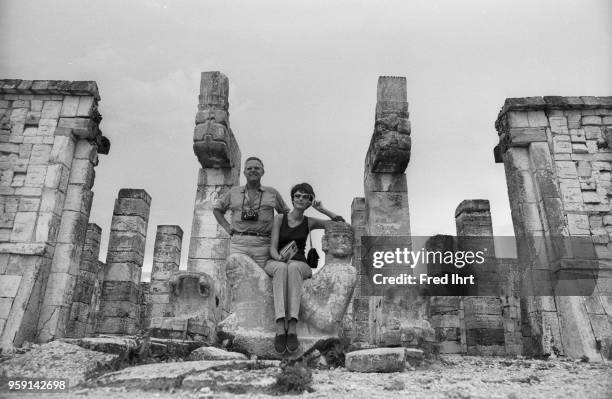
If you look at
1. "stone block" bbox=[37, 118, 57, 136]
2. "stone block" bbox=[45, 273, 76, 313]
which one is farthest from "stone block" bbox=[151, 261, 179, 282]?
"stone block" bbox=[37, 118, 57, 136]

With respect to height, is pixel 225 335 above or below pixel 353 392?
above

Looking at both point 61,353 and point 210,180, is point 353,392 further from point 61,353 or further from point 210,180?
point 210,180

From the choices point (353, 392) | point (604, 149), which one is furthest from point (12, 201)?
point (604, 149)

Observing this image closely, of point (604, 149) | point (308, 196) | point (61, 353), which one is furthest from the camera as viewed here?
point (604, 149)

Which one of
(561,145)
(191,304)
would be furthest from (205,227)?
(561,145)

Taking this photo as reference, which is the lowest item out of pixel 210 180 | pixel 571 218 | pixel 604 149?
pixel 571 218

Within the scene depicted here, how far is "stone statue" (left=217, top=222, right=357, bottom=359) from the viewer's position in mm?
4891

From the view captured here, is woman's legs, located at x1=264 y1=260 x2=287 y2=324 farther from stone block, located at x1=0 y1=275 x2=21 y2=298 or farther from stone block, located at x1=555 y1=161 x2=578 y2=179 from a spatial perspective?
stone block, located at x1=555 y1=161 x2=578 y2=179

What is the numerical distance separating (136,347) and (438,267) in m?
6.97

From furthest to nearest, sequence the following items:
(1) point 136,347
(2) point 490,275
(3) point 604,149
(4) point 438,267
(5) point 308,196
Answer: (2) point 490,275, (4) point 438,267, (3) point 604,149, (5) point 308,196, (1) point 136,347

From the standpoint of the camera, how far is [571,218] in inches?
293

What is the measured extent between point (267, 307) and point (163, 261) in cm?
858

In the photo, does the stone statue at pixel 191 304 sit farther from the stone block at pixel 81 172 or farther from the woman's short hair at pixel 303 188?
the stone block at pixel 81 172

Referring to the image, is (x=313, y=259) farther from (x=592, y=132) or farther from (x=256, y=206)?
(x=592, y=132)
